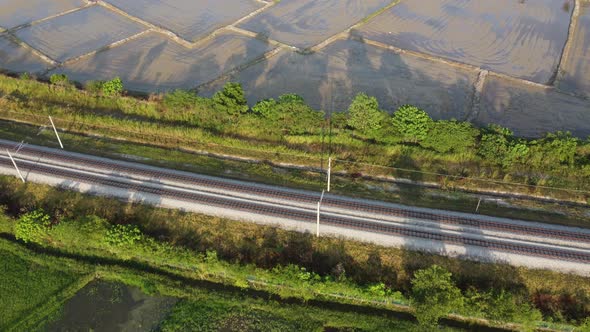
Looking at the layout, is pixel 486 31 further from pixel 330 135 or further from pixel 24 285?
pixel 24 285

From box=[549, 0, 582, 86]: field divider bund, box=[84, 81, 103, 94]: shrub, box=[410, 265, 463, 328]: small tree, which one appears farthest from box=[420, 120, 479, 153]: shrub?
box=[84, 81, 103, 94]: shrub

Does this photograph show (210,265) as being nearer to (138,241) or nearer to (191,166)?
(138,241)

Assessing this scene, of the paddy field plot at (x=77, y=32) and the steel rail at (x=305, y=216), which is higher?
the paddy field plot at (x=77, y=32)

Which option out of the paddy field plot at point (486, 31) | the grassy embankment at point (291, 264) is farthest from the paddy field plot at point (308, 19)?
the grassy embankment at point (291, 264)

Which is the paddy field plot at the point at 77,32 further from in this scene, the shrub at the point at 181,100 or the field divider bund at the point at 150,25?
the shrub at the point at 181,100

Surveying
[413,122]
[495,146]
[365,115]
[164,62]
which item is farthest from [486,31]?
[164,62]

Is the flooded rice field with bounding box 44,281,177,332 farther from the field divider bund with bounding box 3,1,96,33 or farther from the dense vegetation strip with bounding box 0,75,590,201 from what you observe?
the field divider bund with bounding box 3,1,96,33

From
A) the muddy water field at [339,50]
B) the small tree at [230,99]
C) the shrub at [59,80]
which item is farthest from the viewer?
the muddy water field at [339,50]
